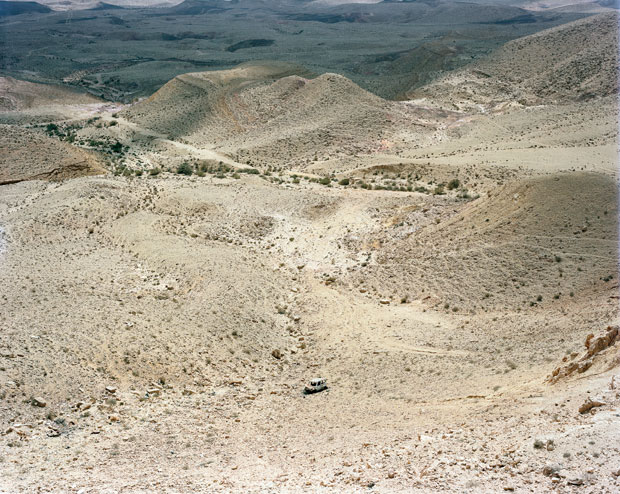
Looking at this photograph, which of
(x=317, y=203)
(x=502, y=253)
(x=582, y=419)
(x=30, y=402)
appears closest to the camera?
(x=582, y=419)

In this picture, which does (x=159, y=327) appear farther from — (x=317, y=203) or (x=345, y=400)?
(x=317, y=203)

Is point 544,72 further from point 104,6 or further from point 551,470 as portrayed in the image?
point 104,6

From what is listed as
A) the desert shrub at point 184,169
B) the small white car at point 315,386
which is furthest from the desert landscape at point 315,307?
the desert shrub at point 184,169

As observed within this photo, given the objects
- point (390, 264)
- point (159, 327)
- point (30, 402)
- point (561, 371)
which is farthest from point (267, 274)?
point (561, 371)

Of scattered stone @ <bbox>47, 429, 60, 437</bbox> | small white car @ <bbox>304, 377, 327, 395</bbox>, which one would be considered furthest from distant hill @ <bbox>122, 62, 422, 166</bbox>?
scattered stone @ <bbox>47, 429, 60, 437</bbox>

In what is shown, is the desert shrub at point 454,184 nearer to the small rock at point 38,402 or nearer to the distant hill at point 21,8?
the small rock at point 38,402

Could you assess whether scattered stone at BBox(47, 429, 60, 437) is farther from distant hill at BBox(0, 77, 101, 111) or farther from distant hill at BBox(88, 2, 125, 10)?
distant hill at BBox(88, 2, 125, 10)
